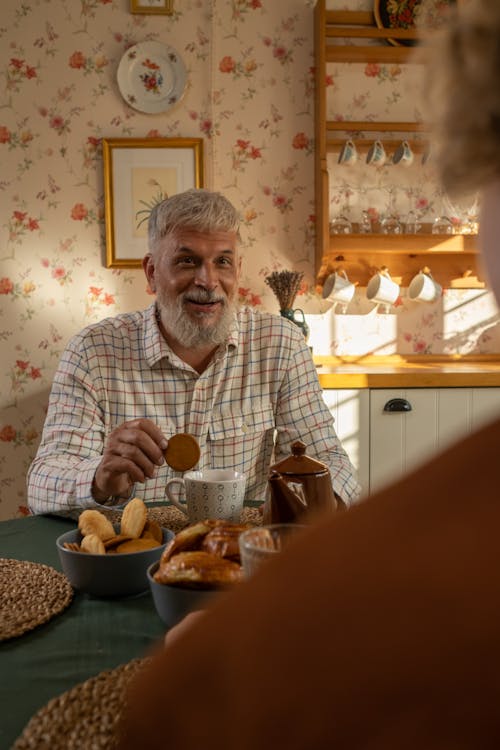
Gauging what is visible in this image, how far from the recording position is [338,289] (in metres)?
3.05

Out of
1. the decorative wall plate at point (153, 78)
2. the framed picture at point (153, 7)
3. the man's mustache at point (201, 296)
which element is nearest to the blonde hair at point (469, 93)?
the man's mustache at point (201, 296)

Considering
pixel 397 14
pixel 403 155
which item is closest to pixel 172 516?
pixel 403 155

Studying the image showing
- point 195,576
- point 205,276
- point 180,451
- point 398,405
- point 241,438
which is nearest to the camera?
point 195,576

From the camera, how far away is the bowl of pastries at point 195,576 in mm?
701

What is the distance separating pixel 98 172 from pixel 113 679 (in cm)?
291

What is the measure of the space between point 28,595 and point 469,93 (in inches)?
31.4

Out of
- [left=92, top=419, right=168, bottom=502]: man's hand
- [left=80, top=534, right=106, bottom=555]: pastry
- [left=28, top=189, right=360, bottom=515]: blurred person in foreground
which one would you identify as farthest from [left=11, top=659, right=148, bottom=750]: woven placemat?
[left=28, top=189, right=360, bottom=515]: blurred person in foreground

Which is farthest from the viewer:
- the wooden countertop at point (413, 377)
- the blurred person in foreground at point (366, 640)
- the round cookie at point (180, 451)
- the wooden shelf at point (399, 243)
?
the wooden shelf at point (399, 243)

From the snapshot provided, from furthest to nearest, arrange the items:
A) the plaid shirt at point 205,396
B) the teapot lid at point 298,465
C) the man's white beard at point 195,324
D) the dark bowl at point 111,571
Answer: the man's white beard at point 195,324 → the plaid shirt at point 205,396 → the teapot lid at point 298,465 → the dark bowl at point 111,571

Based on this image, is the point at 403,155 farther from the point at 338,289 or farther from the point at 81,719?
the point at 81,719

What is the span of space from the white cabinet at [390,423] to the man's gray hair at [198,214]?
1033 mm

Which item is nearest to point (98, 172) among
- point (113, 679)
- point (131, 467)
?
point (131, 467)

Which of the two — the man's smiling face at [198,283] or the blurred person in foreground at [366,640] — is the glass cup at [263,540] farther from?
the man's smiling face at [198,283]

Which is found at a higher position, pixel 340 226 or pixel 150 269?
pixel 340 226
